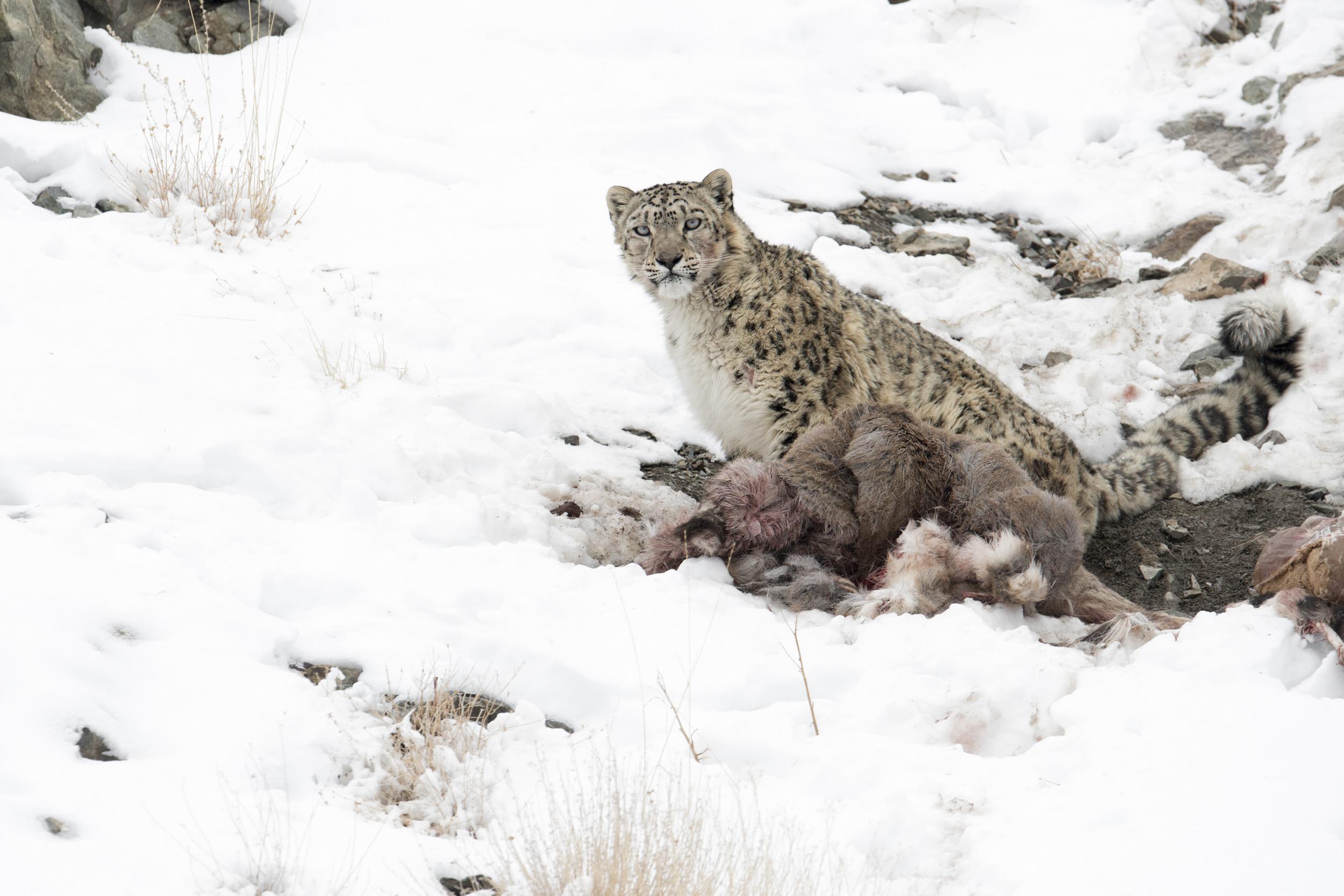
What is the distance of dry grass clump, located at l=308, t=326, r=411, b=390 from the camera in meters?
6.04

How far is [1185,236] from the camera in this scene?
919 centimetres

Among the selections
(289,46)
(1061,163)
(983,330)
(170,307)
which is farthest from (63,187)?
(1061,163)

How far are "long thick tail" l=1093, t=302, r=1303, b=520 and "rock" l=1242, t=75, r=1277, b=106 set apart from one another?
5266 mm

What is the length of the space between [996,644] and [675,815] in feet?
5.37

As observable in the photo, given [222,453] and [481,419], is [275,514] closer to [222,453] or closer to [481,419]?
[222,453]

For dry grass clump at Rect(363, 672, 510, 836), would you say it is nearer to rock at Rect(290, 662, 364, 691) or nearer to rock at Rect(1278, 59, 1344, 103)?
rock at Rect(290, 662, 364, 691)

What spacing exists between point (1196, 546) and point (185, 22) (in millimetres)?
10570

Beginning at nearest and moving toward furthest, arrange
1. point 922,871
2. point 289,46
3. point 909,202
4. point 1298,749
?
1. point 922,871
2. point 1298,749
3. point 909,202
4. point 289,46

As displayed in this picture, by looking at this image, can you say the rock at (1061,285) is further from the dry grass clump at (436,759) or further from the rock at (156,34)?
the rock at (156,34)

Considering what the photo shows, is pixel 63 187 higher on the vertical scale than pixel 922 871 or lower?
higher

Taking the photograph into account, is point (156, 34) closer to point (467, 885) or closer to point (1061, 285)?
point (1061, 285)

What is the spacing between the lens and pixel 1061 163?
1099 cm

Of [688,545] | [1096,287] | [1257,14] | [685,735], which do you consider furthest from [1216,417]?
[1257,14]

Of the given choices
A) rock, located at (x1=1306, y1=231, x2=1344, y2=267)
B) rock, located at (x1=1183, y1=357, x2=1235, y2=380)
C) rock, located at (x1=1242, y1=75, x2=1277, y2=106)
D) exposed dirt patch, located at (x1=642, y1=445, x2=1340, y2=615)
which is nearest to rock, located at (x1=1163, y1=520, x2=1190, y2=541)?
exposed dirt patch, located at (x1=642, y1=445, x2=1340, y2=615)
